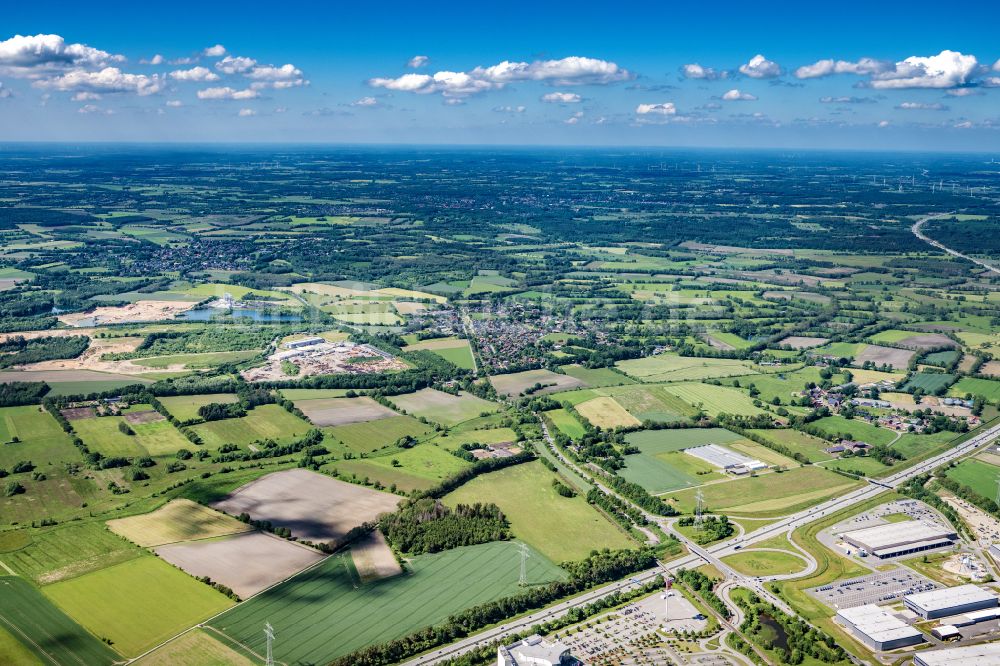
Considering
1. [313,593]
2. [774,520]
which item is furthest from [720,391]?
[313,593]

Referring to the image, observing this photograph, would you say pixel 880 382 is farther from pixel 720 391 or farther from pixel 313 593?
pixel 313 593

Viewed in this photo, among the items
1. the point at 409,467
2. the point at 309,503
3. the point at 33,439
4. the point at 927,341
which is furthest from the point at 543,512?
the point at 927,341

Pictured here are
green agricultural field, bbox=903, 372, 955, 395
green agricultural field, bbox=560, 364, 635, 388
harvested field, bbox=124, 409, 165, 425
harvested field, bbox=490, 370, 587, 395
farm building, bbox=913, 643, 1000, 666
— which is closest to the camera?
farm building, bbox=913, 643, 1000, 666

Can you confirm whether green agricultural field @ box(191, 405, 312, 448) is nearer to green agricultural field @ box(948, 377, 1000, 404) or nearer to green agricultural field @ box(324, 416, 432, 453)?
green agricultural field @ box(324, 416, 432, 453)

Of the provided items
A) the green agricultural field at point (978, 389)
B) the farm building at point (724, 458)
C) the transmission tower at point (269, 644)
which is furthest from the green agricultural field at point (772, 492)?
the transmission tower at point (269, 644)

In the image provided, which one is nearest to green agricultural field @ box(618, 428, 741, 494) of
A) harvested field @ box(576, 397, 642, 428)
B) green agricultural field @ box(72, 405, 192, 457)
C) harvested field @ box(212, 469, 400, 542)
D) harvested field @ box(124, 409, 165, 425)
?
harvested field @ box(576, 397, 642, 428)

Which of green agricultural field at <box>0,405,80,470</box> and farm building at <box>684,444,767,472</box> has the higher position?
green agricultural field at <box>0,405,80,470</box>

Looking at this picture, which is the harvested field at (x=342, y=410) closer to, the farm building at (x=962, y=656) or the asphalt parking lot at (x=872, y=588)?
the asphalt parking lot at (x=872, y=588)
